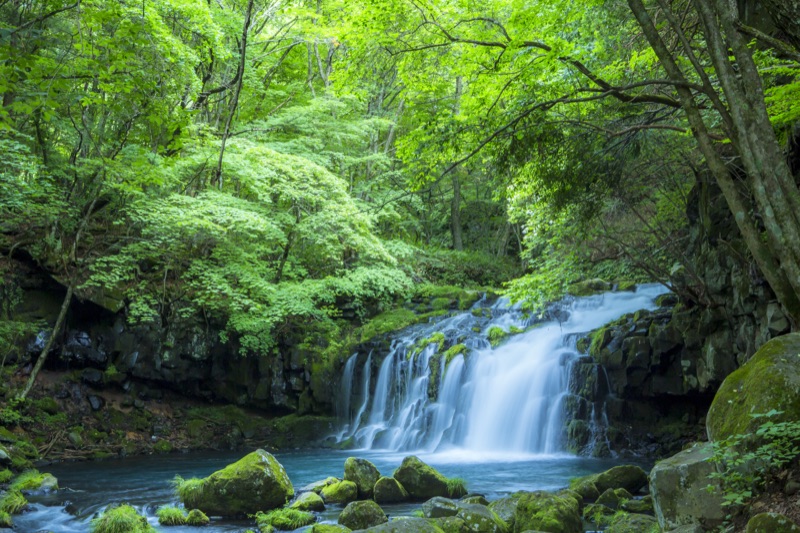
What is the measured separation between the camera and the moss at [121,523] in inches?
276

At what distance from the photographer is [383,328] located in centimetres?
1750

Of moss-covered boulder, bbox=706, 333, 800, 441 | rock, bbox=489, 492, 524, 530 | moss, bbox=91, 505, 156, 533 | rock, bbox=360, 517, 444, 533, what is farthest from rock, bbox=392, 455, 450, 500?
moss-covered boulder, bbox=706, 333, 800, 441

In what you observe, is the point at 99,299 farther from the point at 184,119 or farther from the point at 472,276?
the point at 472,276

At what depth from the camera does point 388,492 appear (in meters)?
8.51

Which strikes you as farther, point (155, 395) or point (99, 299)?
point (155, 395)

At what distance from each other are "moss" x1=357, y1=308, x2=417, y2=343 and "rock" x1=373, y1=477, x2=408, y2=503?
8.60 m

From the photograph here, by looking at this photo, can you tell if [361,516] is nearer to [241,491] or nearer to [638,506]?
[241,491]

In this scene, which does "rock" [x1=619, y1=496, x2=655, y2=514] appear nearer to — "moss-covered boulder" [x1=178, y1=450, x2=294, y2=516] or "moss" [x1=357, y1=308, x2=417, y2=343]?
"moss-covered boulder" [x1=178, y1=450, x2=294, y2=516]

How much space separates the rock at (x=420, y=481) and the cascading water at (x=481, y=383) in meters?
4.50

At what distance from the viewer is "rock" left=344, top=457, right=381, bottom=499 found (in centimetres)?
877

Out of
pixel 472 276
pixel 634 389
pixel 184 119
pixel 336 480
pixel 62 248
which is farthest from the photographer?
pixel 472 276

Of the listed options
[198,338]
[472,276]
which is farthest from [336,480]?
[472,276]

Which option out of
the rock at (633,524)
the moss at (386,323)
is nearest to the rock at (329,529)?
the rock at (633,524)

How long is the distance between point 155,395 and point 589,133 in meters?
12.7
